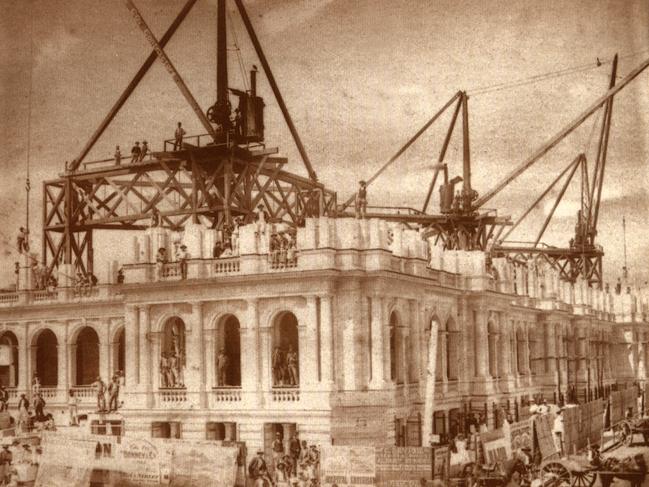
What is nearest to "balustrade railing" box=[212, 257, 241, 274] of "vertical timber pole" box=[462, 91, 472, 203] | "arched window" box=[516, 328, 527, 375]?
"arched window" box=[516, 328, 527, 375]

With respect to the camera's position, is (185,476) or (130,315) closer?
(185,476)

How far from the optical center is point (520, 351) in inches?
2394

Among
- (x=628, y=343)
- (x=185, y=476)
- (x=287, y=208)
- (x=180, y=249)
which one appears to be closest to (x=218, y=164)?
(x=287, y=208)

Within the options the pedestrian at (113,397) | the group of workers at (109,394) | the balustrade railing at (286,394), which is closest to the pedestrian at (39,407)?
the group of workers at (109,394)

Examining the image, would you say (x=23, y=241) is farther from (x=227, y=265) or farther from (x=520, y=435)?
(x=520, y=435)

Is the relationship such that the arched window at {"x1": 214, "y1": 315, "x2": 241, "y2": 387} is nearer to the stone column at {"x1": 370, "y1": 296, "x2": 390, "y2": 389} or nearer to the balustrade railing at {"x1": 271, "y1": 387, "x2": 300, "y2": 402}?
the balustrade railing at {"x1": 271, "y1": 387, "x2": 300, "y2": 402}

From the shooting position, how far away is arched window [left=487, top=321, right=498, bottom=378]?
5391 cm

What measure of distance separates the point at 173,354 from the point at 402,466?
15292mm

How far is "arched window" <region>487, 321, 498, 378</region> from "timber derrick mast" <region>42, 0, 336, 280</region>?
40.3 ft

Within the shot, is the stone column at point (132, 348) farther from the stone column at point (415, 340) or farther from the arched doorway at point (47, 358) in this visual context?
the stone column at point (415, 340)

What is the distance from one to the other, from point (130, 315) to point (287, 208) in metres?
17.9

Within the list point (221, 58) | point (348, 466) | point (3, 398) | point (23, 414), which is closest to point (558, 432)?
point (348, 466)

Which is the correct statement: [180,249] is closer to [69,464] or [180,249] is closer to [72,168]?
[69,464]

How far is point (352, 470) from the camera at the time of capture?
95.8ft
